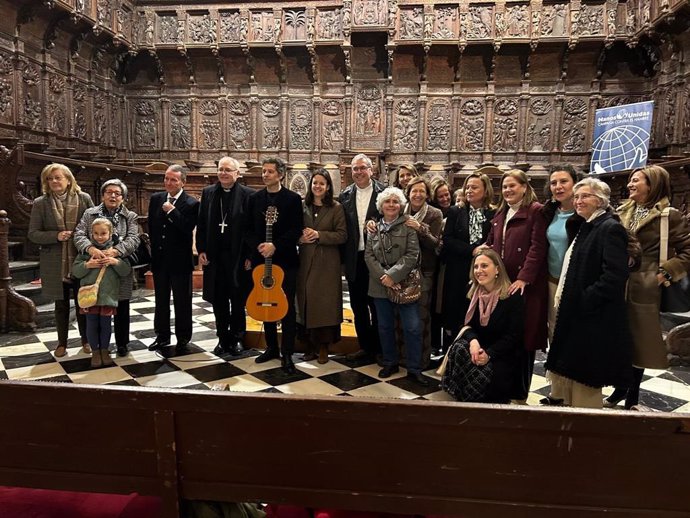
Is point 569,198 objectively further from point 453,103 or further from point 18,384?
point 453,103

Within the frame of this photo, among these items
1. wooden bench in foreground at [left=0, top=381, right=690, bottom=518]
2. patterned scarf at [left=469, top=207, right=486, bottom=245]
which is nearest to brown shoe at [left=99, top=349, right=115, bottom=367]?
wooden bench in foreground at [left=0, top=381, right=690, bottom=518]

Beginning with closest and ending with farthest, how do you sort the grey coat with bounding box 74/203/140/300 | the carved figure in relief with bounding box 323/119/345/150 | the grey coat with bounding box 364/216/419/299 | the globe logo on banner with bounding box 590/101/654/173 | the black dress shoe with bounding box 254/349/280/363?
the grey coat with bounding box 364/216/419/299 < the grey coat with bounding box 74/203/140/300 < the black dress shoe with bounding box 254/349/280/363 < the globe logo on banner with bounding box 590/101/654/173 < the carved figure in relief with bounding box 323/119/345/150

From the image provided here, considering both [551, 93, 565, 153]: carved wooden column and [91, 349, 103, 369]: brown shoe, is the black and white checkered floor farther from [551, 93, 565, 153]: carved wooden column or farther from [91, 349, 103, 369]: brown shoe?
[551, 93, 565, 153]: carved wooden column

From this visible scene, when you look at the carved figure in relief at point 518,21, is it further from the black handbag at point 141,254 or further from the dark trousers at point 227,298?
the black handbag at point 141,254

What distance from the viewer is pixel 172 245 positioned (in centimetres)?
384

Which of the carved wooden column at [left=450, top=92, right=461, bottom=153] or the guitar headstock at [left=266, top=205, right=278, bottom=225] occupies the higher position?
the carved wooden column at [left=450, top=92, right=461, bottom=153]

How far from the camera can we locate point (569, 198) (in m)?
2.78

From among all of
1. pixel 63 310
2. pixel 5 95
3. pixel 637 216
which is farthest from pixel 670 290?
pixel 5 95

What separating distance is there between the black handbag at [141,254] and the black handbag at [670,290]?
3.88m

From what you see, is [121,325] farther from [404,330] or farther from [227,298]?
[404,330]

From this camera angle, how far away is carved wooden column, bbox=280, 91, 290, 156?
422 inches

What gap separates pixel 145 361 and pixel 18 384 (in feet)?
9.77

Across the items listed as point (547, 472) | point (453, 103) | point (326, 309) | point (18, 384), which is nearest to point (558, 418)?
point (547, 472)

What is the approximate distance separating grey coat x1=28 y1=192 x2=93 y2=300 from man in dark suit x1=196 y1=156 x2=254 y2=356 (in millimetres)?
1126
